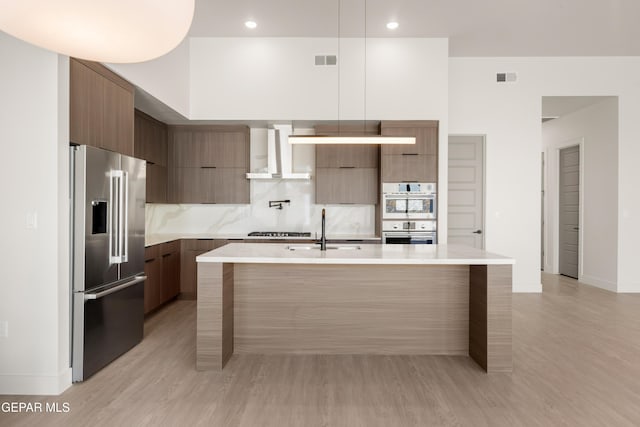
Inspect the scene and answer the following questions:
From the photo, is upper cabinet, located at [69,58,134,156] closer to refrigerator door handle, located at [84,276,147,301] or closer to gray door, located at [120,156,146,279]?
gray door, located at [120,156,146,279]

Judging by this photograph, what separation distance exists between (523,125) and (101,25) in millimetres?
6211

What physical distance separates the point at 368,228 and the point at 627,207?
152 inches

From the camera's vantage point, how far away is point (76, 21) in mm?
785

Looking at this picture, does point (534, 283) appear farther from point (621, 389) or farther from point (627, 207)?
point (621, 389)

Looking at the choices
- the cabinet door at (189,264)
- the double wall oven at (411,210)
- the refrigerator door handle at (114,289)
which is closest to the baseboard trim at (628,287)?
the double wall oven at (411,210)

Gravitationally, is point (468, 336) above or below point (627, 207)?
below

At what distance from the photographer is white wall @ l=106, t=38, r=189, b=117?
12.7 feet

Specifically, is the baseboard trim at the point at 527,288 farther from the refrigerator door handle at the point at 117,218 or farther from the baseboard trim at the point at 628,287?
the refrigerator door handle at the point at 117,218

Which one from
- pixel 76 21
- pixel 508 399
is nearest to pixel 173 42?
pixel 76 21

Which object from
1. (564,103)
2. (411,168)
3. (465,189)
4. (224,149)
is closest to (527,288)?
(465,189)

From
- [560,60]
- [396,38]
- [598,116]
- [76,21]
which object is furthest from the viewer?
[598,116]

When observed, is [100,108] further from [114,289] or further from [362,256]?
[362,256]

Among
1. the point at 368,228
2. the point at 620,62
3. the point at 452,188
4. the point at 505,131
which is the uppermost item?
the point at 620,62

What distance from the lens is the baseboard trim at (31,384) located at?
8.73 ft
